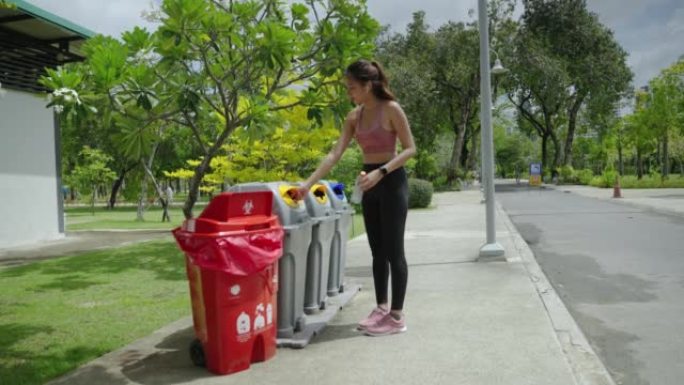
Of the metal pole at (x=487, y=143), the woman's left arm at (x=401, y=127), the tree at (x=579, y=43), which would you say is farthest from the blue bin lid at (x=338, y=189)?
the tree at (x=579, y=43)

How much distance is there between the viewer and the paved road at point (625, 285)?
4281mm

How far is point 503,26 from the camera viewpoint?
135ft

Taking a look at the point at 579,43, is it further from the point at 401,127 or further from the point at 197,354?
the point at 197,354

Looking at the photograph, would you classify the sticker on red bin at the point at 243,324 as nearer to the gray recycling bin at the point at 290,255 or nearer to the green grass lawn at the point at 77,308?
the gray recycling bin at the point at 290,255

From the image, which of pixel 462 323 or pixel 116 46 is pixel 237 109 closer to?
pixel 116 46

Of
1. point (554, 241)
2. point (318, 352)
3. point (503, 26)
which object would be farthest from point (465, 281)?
point (503, 26)

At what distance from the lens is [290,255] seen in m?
4.49

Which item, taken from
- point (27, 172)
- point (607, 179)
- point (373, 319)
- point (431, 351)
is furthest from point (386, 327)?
point (607, 179)

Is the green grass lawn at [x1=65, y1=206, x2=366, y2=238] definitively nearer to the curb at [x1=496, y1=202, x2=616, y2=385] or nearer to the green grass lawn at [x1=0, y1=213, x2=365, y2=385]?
the green grass lawn at [x1=0, y1=213, x2=365, y2=385]

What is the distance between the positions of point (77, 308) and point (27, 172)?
9.64 m

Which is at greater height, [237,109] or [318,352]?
[237,109]

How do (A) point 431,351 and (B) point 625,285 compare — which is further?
(B) point 625,285

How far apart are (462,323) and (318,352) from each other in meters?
1.39

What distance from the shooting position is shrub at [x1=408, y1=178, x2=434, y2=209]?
22922mm
